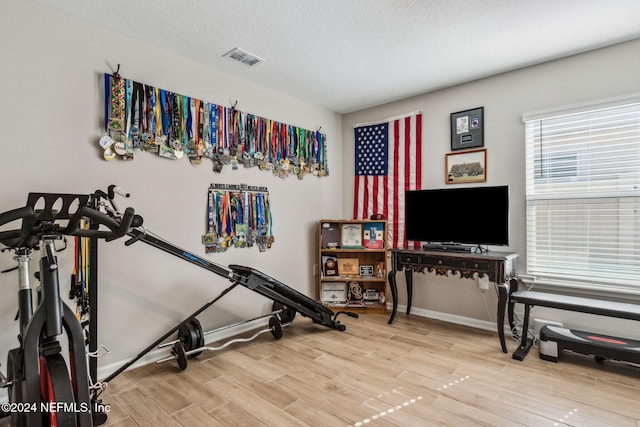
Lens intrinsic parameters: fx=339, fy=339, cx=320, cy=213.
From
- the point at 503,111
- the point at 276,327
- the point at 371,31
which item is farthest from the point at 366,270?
the point at 371,31

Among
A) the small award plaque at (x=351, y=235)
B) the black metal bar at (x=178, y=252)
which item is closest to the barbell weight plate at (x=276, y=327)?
the black metal bar at (x=178, y=252)

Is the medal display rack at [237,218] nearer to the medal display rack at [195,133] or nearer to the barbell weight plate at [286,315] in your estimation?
the medal display rack at [195,133]

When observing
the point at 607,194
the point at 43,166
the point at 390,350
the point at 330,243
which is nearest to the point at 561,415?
the point at 390,350

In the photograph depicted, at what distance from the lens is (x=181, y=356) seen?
245 centimetres

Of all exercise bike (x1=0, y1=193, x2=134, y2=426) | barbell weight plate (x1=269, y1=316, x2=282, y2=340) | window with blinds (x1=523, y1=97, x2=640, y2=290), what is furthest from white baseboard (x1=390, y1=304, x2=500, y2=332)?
exercise bike (x1=0, y1=193, x2=134, y2=426)

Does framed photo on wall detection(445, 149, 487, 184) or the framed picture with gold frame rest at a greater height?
framed photo on wall detection(445, 149, 487, 184)

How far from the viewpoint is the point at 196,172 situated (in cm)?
299

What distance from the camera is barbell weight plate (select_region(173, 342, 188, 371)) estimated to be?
2436 mm

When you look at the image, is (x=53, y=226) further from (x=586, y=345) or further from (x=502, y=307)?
(x=586, y=345)

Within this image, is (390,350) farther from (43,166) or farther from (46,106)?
(46,106)

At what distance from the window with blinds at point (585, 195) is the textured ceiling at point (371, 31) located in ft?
2.00

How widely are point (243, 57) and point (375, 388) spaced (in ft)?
9.16

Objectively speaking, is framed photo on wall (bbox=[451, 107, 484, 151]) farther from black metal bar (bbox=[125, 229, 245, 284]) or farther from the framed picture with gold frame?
black metal bar (bbox=[125, 229, 245, 284])

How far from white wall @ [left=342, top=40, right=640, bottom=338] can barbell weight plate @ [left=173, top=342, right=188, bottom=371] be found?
2537 millimetres
